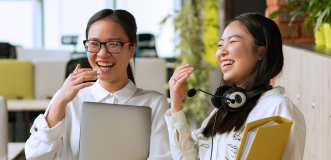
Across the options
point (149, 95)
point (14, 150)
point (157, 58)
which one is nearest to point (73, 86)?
point (149, 95)

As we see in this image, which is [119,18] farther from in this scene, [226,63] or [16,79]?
[16,79]

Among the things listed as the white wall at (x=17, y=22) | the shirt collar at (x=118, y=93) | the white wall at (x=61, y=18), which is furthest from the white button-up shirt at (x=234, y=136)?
the white wall at (x=17, y=22)

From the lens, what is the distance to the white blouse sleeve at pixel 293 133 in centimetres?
86

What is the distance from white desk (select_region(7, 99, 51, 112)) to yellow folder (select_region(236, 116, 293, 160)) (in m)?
2.48

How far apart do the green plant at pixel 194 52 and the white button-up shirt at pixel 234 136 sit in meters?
2.85

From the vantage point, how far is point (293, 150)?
86cm

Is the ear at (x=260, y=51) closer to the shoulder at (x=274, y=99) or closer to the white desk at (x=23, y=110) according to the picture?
the shoulder at (x=274, y=99)

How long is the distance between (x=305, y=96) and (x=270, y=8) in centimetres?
88

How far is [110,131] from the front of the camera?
3.75ft

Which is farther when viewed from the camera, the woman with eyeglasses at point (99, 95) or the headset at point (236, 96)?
the woman with eyeglasses at point (99, 95)

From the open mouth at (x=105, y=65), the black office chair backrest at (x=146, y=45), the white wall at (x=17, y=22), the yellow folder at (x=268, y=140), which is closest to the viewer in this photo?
the yellow folder at (x=268, y=140)

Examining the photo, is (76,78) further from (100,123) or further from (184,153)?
(184,153)

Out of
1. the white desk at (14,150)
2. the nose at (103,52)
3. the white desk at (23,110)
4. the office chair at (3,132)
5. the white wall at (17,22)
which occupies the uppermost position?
the white wall at (17,22)

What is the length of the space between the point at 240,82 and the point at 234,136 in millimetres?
186
